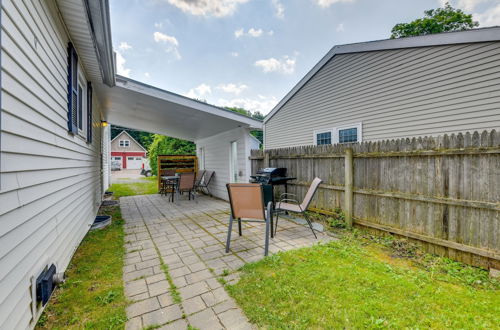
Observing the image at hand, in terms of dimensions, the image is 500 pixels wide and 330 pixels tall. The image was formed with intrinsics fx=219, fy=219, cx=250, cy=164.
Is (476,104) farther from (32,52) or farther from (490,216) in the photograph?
(32,52)

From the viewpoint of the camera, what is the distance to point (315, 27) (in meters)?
10.5

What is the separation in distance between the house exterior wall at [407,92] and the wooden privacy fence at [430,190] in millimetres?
2527

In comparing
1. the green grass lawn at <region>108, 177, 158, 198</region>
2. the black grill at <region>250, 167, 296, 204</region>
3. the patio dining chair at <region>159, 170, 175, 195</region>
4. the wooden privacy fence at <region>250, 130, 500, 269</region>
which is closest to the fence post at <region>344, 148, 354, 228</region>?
the wooden privacy fence at <region>250, 130, 500, 269</region>

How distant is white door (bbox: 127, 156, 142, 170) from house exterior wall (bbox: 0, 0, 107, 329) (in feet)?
116

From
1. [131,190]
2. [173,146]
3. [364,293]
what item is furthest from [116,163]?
[364,293]

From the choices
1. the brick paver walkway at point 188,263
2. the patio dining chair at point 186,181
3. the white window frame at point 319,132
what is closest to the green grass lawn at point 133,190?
the patio dining chair at point 186,181

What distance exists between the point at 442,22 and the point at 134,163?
3807 cm

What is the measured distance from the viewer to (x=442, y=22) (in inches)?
595

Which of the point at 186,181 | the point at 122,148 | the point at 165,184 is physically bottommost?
the point at 165,184

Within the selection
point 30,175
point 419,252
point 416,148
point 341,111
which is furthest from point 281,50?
point 30,175

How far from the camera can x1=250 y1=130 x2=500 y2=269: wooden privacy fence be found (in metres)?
2.50

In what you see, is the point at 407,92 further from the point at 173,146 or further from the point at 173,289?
the point at 173,146

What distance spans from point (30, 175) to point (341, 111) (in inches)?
281

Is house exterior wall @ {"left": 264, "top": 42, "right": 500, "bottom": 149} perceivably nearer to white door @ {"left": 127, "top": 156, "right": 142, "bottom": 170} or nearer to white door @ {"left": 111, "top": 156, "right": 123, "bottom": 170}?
white door @ {"left": 111, "top": 156, "right": 123, "bottom": 170}
